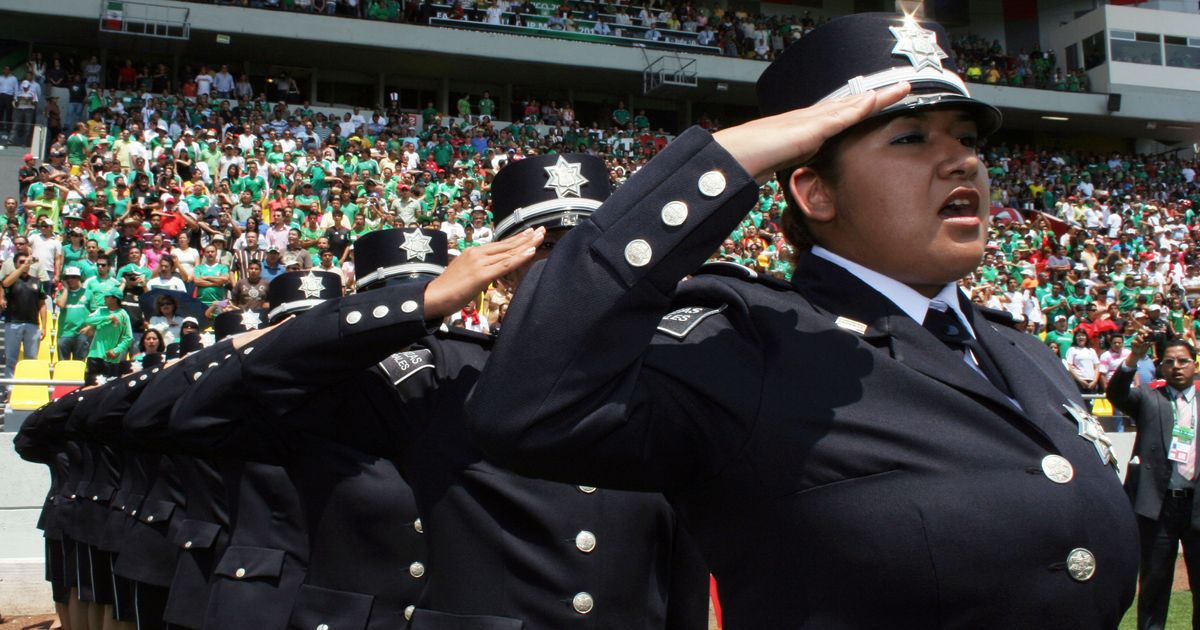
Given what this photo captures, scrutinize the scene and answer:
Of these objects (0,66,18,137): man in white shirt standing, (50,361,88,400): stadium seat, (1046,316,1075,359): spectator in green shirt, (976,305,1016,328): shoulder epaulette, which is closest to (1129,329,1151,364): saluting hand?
(976,305,1016,328): shoulder epaulette

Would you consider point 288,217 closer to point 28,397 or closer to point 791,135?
point 28,397

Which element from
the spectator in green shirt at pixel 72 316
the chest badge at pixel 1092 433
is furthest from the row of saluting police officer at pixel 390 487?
the spectator in green shirt at pixel 72 316

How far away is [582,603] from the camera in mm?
2635

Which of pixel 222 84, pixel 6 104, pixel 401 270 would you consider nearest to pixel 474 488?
pixel 401 270

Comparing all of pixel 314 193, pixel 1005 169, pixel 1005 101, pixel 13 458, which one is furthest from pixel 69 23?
pixel 1005 101

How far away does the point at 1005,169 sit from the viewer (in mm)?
31000

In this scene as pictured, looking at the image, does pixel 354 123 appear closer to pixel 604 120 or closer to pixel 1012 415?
pixel 604 120

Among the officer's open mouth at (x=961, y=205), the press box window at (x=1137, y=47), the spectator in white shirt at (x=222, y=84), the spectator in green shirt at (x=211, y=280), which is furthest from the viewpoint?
the press box window at (x=1137, y=47)

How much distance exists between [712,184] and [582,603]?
1.37 meters

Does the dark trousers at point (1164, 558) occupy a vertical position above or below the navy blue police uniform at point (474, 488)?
below

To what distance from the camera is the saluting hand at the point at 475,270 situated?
96.9 inches

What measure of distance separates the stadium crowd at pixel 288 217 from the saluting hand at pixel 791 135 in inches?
125

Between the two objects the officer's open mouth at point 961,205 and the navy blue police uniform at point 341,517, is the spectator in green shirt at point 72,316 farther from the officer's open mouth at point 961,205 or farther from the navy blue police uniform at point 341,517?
the officer's open mouth at point 961,205

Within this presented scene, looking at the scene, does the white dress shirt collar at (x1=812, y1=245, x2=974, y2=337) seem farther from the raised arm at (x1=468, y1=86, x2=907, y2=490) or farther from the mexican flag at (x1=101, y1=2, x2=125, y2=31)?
the mexican flag at (x1=101, y1=2, x2=125, y2=31)
